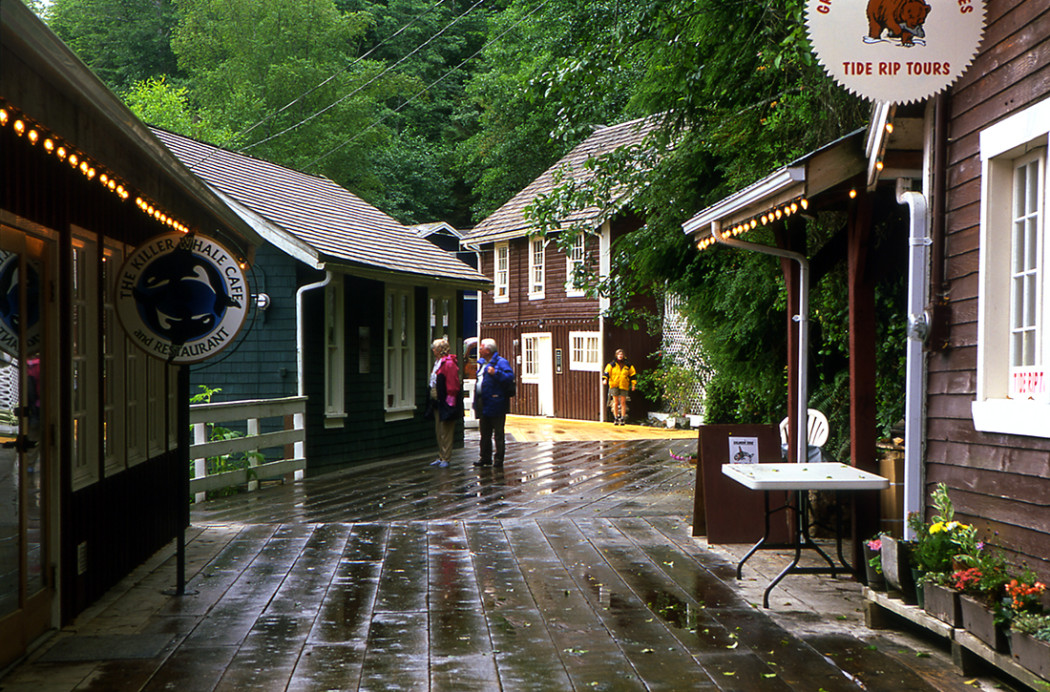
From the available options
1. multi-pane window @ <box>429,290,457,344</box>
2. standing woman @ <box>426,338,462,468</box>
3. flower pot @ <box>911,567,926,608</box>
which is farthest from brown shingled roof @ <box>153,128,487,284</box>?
flower pot @ <box>911,567,926,608</box>

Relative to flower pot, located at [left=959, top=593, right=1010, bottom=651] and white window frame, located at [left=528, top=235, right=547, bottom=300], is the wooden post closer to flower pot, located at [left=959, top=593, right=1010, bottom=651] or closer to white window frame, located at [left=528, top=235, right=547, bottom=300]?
flower pot, located at [left=959, top=593, right=1010, bottom=651]

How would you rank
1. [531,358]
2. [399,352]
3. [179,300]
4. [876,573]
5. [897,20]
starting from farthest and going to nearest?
[531,358] → [399,352] → [179,300] → [876,573] → [897,20]

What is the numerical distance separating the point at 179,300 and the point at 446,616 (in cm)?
244

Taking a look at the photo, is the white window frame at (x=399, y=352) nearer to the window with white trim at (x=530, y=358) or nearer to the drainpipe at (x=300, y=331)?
the drainpipe at (x=300, y=331)

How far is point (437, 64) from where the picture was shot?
47312 millimetres

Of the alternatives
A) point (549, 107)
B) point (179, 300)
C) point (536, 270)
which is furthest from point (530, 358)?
point (179, 300)

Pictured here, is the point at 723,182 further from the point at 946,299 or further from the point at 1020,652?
the point at 1020,652

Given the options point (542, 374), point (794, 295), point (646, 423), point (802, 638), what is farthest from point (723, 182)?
point (542, 374)

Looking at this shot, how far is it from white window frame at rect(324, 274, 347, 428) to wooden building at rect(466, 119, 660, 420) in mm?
9945

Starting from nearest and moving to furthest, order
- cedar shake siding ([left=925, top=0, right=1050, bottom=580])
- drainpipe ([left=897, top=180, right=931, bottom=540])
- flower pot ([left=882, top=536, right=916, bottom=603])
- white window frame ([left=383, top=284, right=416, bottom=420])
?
1. cedar shake siding ([left=925, top=0, right=1050, bottom=580])
2. flower pot ([left=882, top=536, right=916, bottom=603])
3. drainpipe ([left=897, top=180, right=931, bottom=540])
4. white window frame ([left=383, top=284, right=416, bottom=420])

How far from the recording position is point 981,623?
505cm

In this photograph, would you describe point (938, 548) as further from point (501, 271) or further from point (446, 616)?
point (501, 271)

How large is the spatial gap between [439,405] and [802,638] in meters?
9.82

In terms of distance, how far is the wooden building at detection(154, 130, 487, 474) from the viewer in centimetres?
1516
